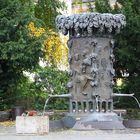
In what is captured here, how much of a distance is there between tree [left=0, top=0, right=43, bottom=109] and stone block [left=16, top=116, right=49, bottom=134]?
7.93 m

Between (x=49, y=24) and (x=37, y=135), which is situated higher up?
(x=49, y=24)

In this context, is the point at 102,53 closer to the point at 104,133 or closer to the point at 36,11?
the point at 104,133

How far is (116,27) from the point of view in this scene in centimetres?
1803

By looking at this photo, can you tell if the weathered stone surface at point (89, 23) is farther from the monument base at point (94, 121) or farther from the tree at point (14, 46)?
the tree at point (14, 46)

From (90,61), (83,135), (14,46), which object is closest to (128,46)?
(14,46)

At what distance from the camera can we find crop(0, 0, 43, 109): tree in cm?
2375

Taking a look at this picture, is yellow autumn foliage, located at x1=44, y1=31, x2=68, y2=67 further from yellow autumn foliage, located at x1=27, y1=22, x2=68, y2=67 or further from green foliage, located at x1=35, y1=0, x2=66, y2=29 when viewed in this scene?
green foliage, located at x1=35, y1=0, x2=66, y2=29

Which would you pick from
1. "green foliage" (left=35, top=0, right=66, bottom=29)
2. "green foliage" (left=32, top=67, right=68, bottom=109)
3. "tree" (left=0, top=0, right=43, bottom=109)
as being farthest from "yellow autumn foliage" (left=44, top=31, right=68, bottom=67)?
"tree" (left=0, top=0, right=43, bottom=109)

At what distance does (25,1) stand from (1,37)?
16.7 ft

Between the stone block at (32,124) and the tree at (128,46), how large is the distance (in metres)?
7.48

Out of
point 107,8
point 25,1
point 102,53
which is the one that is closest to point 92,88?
point 102,53

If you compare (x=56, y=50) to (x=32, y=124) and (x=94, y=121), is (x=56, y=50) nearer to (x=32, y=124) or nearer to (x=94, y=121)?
(x=94, y=121)

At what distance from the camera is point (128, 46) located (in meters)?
23.1

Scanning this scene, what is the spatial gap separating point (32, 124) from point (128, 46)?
8.19 m
